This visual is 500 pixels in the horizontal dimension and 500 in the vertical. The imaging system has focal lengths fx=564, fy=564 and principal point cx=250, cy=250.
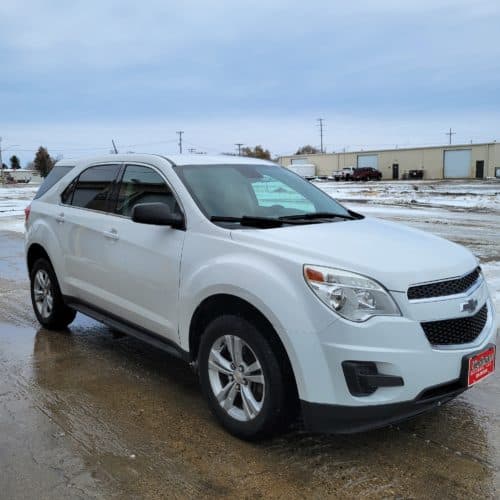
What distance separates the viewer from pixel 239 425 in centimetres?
350

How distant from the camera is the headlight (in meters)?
3.00

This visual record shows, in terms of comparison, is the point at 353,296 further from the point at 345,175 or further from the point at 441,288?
the point at 345,175

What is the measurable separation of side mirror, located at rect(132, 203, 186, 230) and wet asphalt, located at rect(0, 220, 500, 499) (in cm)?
134

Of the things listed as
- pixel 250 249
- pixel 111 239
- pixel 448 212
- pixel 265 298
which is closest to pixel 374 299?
pixel 265 298

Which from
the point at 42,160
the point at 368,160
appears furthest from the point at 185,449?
the point at 42,160

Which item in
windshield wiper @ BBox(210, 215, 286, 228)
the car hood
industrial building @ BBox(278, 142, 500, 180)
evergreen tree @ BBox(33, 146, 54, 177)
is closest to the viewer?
the car hood

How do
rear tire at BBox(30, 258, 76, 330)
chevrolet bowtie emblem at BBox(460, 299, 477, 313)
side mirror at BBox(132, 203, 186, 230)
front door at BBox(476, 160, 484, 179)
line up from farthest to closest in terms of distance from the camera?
front door at BBox(476, 160, 484, 179) < rear tire at BBox(30, 258, 76, 330) < side mirror at BBox(132, 203, 186, 230) < chevrolet bowtie emblem at BBox(460, 299, 477, 313)

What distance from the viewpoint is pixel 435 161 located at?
223 feet

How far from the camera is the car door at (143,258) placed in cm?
398

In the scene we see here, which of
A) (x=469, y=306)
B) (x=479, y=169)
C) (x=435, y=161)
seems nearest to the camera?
(x=469, y=306)

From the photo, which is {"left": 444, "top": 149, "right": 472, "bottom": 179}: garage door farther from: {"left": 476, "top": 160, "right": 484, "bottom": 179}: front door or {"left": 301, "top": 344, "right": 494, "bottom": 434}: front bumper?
{"left": 301, "top": 344, "right": 494, "bottom": 434}: front bumper

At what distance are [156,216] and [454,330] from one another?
205cm

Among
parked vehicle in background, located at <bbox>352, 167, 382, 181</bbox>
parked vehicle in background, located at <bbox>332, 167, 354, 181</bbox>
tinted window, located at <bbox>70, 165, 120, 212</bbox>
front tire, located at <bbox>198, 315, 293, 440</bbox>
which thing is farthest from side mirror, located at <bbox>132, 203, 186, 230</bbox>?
parked vehicle in background, located at <bbox>332, 167, 354, 181</bbox>

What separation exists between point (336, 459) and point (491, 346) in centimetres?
116
